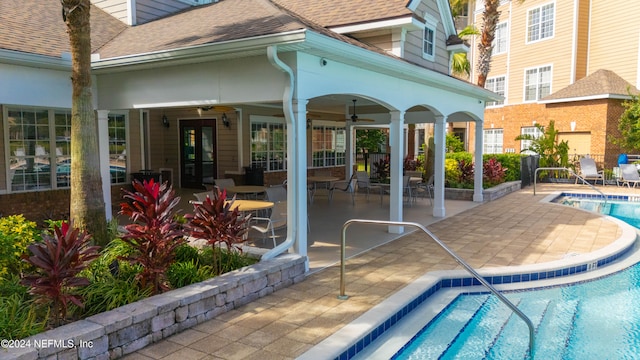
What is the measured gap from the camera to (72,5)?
5438 millimetres

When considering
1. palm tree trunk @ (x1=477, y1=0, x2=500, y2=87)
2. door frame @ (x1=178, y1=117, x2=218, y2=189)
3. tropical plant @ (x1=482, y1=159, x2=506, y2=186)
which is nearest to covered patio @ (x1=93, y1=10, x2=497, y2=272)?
door frame @ (x1=178, y1=117, x2=218, y2=189)

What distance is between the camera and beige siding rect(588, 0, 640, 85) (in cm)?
2066

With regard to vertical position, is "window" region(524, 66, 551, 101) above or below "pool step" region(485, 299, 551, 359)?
above

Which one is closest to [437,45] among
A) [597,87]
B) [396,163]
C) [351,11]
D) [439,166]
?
[351,11]

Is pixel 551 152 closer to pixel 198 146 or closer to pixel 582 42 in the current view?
pixel 582 42

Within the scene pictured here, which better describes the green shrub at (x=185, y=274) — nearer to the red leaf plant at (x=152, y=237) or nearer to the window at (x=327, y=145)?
the red leaf plant at (x=152, y=237)

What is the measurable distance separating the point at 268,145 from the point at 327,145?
422 cm

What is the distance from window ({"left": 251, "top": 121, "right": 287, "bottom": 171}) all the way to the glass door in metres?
1.29

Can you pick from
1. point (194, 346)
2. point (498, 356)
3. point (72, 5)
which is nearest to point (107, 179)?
point (72, 5)

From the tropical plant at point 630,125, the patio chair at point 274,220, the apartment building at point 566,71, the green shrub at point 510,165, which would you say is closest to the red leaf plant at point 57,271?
the patio chair at point 274,220

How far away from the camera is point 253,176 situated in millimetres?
13617

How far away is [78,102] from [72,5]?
3.82 feet

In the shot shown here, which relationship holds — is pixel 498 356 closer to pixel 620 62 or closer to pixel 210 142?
pixel 210 142

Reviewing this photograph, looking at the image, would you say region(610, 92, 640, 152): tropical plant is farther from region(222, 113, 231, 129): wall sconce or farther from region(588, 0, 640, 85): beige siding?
region(222, 113, 231, 129): wall sconce
